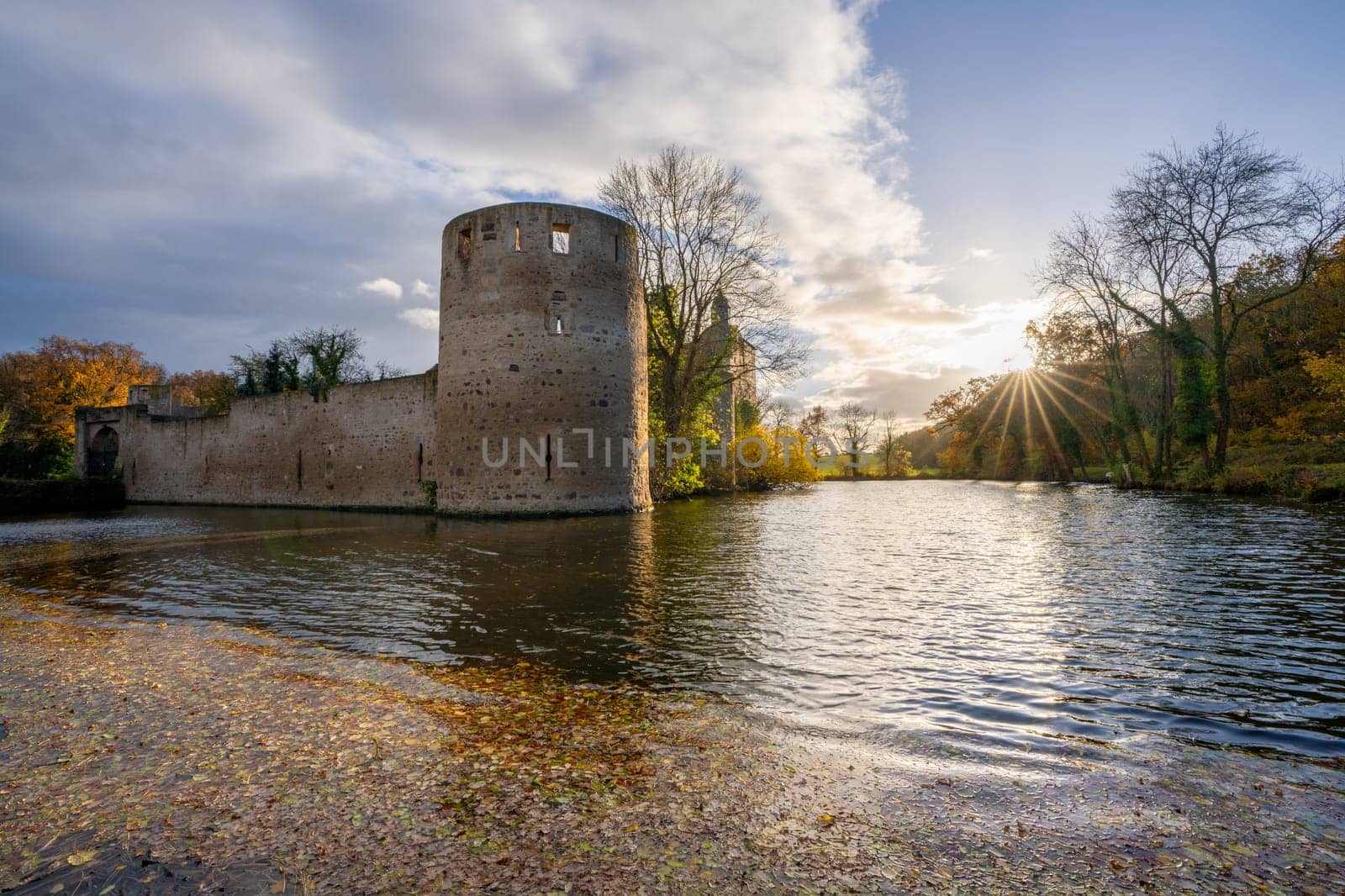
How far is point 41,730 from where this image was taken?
313 centimetres

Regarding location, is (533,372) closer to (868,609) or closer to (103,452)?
(868,609)

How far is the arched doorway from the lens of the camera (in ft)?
96.3

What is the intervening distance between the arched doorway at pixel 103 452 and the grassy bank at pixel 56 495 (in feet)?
10.2

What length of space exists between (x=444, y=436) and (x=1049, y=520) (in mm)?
14470

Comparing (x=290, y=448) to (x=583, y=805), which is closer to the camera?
(x=583, y=805)

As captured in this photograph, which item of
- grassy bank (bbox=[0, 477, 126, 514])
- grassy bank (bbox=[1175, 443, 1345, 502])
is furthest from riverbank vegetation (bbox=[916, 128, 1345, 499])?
grassy bank (bbox=[0, 477, 126, 514])

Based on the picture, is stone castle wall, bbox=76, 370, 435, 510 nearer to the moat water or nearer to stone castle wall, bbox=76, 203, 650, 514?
stone castle wall, bbox=76, 203, 650, 514

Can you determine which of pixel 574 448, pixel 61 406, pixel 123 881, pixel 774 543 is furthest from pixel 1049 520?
pixel 61 406

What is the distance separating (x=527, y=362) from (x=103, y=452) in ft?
86.1

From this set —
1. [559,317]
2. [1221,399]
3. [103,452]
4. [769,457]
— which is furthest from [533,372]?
[103,452]

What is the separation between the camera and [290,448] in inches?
896

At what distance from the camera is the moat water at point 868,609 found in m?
3.47

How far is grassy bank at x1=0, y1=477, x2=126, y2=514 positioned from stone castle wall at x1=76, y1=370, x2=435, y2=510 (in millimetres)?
1440

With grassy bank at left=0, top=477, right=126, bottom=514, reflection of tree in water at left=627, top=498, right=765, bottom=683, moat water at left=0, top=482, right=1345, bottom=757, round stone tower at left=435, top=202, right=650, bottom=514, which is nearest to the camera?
moat water at left=0, top=482, right=1345, bottom=757
